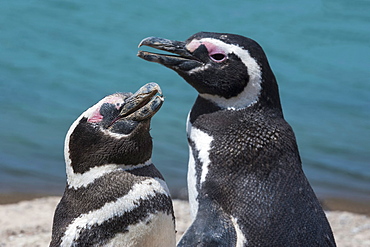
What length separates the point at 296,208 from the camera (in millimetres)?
3115

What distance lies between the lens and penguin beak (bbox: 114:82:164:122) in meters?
2.34

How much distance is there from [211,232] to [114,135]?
0.95 metres

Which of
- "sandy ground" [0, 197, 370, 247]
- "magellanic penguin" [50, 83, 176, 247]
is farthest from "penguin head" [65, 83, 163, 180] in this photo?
"sandy ground" [0, 197, 370, 247]

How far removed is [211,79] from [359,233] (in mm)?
3153

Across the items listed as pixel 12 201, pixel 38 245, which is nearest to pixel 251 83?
pixel 38 245

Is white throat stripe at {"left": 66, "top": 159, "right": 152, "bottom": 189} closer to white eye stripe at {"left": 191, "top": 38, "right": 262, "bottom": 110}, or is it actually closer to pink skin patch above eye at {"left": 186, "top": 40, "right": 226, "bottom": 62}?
white eye stripe at {"left": 191, "top": 38, "right": 262, "bottom": 110}

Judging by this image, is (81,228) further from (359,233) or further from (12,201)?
(12,201)

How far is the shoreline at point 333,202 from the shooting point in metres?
7.31

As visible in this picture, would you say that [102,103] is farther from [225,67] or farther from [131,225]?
[225,67]

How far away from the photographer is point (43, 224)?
5.67 metres

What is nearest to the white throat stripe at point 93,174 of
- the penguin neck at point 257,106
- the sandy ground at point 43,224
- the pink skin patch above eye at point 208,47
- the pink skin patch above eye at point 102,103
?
the pink skin patch above eye at point 102,103

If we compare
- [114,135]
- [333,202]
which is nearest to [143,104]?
[114,135]

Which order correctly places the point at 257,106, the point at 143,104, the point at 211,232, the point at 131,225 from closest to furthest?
1. the point at 131,225
2. the point at 143,104
3. the point at 211,232
4. the point at 257,106

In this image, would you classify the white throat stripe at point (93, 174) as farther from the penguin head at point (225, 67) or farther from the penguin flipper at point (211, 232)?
the penguin head at point (225, 67)
